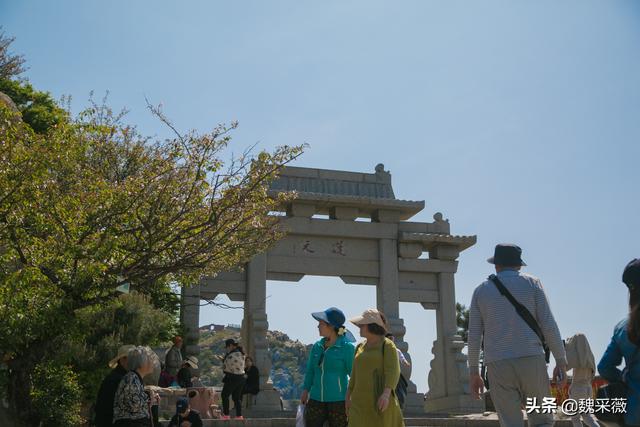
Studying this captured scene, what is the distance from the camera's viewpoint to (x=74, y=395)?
9945mm

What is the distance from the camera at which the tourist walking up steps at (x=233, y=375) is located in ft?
39.6

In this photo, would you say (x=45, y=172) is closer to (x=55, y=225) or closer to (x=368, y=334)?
(x=55, y=225)

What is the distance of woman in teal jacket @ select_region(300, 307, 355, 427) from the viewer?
6.64 m

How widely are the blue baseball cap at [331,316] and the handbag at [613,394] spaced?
3.02 metres

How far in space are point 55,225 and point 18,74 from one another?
19008 millimetres

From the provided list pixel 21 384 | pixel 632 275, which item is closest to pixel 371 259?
pixel 21 384

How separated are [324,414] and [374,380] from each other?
98cm

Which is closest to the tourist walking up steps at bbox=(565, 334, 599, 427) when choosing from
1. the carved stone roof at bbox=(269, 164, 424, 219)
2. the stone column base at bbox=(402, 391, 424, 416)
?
the stone column base at bbox=(402, 391, 424, 416)

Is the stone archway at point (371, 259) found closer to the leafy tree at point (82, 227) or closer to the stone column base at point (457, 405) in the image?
the stone column base at point (457, 405)

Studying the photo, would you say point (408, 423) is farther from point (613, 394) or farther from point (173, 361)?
point (613, 394)

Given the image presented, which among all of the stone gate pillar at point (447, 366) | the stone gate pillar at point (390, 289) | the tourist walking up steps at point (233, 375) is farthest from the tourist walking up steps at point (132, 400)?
the stone gate pillar at point (447, 366)

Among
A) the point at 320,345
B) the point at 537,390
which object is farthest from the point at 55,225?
the point at 537,390

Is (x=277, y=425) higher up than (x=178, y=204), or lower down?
lower down

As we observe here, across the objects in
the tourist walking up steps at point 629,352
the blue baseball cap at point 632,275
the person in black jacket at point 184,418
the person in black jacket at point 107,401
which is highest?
the blue baseball cap at point 632,275
